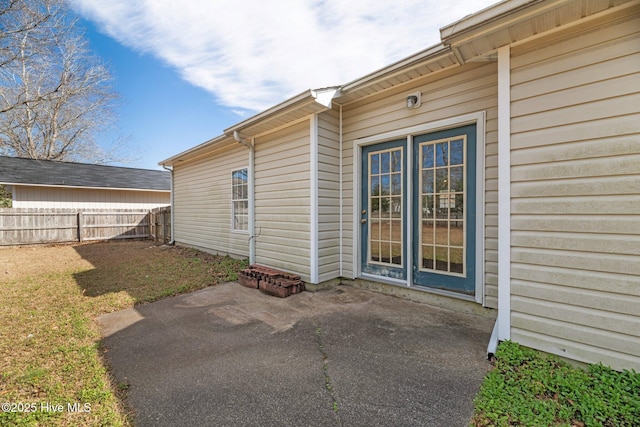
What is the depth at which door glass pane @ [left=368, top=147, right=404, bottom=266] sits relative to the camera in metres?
3.88

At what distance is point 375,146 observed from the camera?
163 inches

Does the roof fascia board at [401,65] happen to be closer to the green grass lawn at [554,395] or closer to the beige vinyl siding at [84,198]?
the green grass lawn at [554,395]

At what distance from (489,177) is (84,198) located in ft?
47.8

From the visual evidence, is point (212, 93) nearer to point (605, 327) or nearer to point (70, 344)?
point (70, 344)

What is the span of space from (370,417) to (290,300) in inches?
92.6

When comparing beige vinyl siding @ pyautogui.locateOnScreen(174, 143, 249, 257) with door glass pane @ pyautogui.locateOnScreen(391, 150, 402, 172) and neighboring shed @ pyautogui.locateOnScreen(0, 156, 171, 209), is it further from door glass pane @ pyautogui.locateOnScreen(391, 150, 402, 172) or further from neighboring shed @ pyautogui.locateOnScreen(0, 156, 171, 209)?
neighboring shed @ pyautogui.locateOnScreen(0, 156, 171, 209)

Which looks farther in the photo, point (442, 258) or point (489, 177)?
point (442, 258)

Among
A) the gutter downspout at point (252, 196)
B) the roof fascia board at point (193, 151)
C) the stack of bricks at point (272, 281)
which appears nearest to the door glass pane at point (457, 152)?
the stack of bricks at point (272, 281)

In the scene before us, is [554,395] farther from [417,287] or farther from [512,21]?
[512,21]

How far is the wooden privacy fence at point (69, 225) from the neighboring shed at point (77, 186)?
917 millimetres

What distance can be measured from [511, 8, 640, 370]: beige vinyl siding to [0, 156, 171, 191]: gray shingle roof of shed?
14.2 m

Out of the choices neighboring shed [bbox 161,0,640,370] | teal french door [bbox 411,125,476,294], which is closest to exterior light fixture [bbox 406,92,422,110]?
neighboring shed [bbox 161,0,640,370]

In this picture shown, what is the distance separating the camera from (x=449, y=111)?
10.9 feet

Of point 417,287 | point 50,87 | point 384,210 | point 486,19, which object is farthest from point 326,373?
point 50,87
